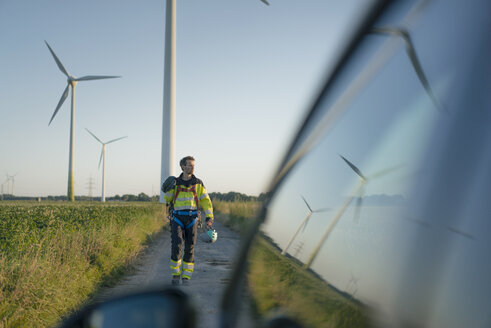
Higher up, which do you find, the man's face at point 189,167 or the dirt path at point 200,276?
the man's face at point 189,167

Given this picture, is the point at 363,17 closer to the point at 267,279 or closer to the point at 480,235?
the point at 480,235

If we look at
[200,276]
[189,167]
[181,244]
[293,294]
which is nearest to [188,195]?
[189,167]

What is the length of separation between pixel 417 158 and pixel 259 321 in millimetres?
437

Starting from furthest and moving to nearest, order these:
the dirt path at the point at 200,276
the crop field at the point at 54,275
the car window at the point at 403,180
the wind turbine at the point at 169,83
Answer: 1. the wind turbine at the point at 169,83
2. the dirt path at the point at 200,276
3. the crop field at the point at 54,275
4. the car window at the point at 403,180

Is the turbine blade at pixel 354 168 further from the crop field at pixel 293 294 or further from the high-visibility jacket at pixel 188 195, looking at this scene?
the high-visibility jacket at pixel 188 195

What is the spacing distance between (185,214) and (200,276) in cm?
103

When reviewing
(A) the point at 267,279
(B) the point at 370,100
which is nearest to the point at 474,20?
(B) the point at 370,100

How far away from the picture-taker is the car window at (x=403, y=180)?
57cm

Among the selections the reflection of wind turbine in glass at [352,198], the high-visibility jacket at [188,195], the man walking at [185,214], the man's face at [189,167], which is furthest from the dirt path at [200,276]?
the reflection of wind turbine in glass at [352,198]

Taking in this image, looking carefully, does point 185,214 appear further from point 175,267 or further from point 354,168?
point 354,168

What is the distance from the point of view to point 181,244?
6.21m

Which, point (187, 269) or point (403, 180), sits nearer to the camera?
point (403, 180)

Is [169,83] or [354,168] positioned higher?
[169,83]

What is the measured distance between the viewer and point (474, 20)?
1.86 feet
